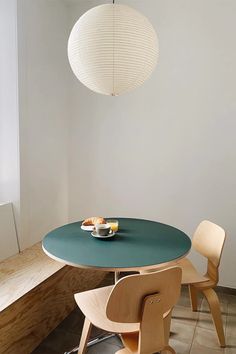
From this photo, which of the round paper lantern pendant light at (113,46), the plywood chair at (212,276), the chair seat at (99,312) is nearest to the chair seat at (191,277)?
the plywood chair at (212,276)

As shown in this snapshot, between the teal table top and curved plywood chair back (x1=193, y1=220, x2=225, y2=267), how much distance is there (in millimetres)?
288

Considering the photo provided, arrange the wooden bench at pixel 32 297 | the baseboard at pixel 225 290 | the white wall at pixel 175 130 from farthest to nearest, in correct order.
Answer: the baseboard at pixel 225 290 < the white wall at pixel 175 130 < the wooden bench at pixel 32 297

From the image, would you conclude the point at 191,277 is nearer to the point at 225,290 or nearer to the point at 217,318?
the point at 217,318

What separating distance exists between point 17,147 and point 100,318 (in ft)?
4.77

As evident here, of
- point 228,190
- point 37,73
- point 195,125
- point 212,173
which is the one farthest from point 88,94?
point 228,190

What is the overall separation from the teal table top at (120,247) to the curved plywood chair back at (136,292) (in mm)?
128

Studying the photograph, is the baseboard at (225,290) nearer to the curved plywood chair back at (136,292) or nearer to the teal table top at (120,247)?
the teal table top at (120,247)

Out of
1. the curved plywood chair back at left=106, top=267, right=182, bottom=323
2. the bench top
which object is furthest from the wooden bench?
the curved plywood chair back at left=106, top=267, right=182, bottom=323

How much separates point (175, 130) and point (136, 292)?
176 centimetres

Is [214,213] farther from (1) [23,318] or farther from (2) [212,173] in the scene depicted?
(1) [23,318]

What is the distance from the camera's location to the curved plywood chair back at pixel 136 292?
1.29 metres

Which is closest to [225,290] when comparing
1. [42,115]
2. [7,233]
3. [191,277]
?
[191,277]

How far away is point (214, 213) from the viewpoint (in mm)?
2713

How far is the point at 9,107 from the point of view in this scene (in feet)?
7.77
